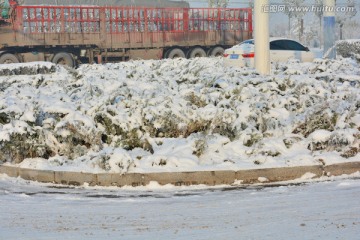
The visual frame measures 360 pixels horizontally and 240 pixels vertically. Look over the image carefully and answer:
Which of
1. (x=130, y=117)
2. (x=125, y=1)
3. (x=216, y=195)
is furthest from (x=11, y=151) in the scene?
(x=125, y=1)

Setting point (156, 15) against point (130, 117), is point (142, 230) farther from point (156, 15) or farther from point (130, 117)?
point (156, 15)

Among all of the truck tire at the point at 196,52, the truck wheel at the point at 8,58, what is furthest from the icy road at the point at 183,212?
the truck tire at the point at 196,52

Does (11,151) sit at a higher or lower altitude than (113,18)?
lower

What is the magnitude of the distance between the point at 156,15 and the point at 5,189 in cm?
2391

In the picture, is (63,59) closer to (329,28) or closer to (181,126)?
(329,28)

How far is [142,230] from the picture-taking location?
19.9ft

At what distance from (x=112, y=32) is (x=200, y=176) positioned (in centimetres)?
2226

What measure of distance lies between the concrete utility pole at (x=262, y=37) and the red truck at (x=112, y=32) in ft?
51.3

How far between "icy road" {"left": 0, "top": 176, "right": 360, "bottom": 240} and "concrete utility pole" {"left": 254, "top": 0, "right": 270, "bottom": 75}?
5.17 metres

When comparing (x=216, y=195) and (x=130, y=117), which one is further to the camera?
(x=130, y=117)

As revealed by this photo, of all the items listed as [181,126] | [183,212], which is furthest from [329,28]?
[183,212]

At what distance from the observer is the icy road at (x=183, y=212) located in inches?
232

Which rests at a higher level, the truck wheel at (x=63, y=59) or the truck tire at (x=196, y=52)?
the truck tire at (x=196, y=52)

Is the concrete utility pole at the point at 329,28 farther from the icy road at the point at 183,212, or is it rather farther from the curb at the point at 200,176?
the icy road at the point at 183,212
